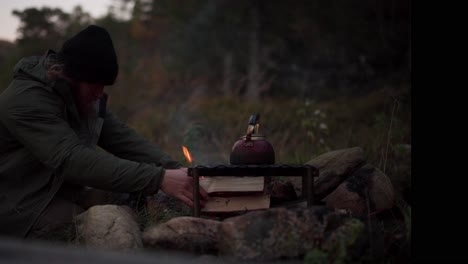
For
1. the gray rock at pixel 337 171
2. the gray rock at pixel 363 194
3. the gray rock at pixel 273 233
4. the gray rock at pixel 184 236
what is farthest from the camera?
the gray rock at pixel 337 171

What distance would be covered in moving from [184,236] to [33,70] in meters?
1.59

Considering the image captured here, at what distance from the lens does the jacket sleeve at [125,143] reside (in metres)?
4.52

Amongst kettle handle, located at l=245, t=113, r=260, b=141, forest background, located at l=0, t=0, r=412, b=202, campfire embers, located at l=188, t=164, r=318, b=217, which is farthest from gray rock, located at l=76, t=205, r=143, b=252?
forest background, located at l=0, t=0, r=412, b=202

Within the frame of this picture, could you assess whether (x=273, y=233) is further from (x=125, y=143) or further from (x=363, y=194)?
(x=125, y=143)

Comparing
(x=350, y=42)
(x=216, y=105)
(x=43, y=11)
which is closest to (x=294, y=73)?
(x=350, y=42)

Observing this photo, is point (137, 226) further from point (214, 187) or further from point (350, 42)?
point (350, 42)

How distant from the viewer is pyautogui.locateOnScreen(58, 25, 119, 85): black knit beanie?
368cm

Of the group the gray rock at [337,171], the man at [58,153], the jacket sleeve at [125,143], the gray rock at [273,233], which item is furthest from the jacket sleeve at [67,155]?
the gray rock at [337,171]

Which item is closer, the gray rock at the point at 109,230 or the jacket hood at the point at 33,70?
the gray rock at the point at 109,230

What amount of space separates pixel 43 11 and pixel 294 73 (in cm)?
1178

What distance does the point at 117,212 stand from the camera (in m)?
3.33

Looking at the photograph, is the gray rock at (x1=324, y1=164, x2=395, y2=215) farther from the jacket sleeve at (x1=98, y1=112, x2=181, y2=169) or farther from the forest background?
the forest background

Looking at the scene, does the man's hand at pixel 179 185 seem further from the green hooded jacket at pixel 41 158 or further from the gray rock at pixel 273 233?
the gray rock at pixel 273 233

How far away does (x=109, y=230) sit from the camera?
3.15 meters
